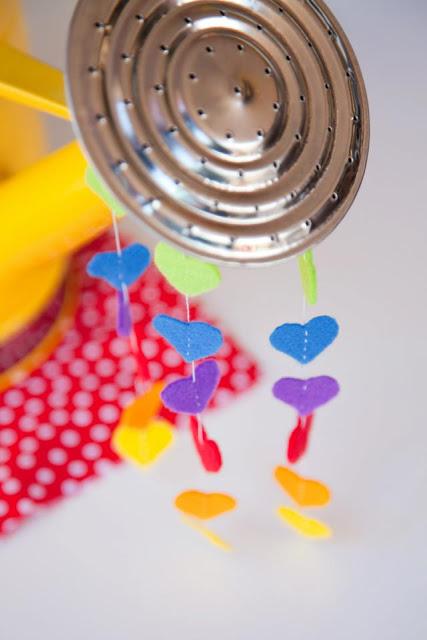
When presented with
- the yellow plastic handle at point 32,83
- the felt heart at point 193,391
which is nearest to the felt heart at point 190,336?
the felt heart at point 193,391

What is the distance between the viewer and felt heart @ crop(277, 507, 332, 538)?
0.66m

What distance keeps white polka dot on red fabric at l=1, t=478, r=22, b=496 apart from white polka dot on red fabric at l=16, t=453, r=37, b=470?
1 centimetres

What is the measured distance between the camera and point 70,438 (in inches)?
28.4

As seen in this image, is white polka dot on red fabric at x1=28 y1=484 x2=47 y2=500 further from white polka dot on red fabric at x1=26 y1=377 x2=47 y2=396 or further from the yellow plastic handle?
the yellow plastic handle

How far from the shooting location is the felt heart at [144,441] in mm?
626

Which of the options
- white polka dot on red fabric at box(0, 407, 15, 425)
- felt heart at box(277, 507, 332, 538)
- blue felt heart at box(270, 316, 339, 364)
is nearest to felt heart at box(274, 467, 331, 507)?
felt heart at box(277, 507, 332, 538)

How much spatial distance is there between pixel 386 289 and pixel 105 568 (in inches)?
14.3

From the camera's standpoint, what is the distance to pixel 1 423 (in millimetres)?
727

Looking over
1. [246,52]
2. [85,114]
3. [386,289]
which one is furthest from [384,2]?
[85,114]

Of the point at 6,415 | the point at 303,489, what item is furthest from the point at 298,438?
the point at 6,415

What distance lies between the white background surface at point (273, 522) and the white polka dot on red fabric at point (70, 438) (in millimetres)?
41

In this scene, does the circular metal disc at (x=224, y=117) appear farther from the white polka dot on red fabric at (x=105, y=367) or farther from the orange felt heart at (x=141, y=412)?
the white polka dot on red fabric at (x=105, y=367)

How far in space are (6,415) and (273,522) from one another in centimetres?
23

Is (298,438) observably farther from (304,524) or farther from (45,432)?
(45,432)
